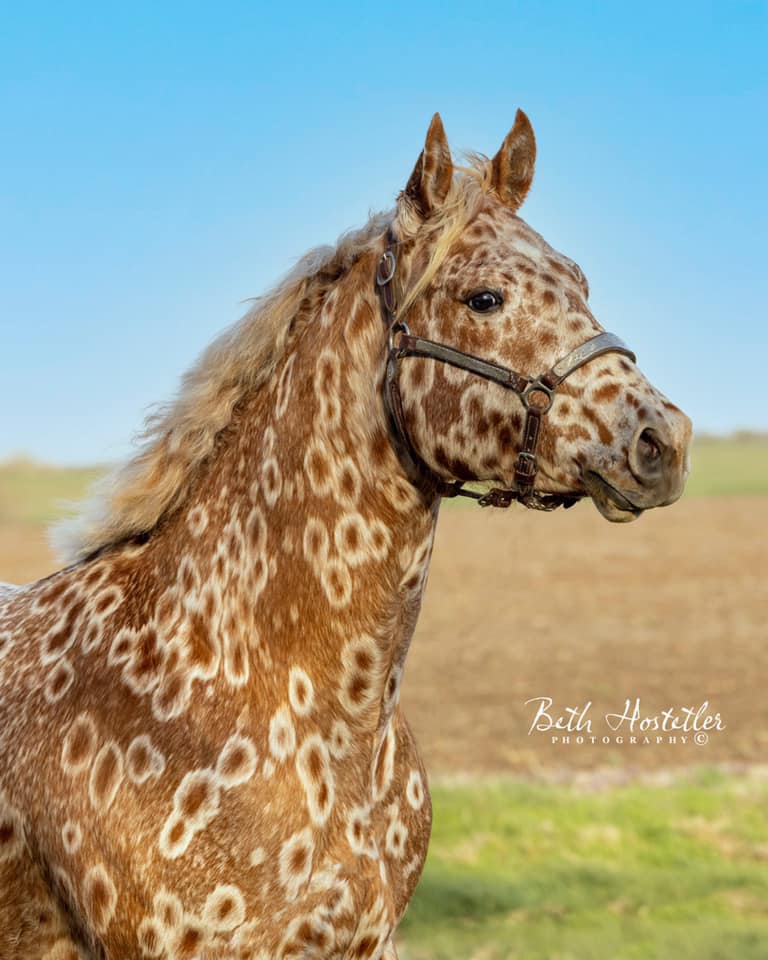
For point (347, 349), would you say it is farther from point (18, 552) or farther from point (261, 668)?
point (18, 552)

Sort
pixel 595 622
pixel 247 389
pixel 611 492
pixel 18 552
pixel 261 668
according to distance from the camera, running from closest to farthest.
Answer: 1. pixel 611 492
2. pixel 261 668
3. pixel 247 389
4. pixel 595 622
5. pixel 18 552

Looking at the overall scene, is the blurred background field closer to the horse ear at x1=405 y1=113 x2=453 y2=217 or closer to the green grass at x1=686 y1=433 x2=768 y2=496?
the horse ear at x1=405 y1=113 x2=453 y2=217

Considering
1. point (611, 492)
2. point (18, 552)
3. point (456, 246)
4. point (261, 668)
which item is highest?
point (456, 246)

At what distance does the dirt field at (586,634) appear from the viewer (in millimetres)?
15086

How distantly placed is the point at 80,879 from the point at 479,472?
1.75m

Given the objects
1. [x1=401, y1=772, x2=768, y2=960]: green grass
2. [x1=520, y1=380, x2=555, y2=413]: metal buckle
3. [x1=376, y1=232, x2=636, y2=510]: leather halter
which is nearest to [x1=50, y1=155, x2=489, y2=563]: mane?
[x1=376, y1=232, x2=636, y2=510]: leather halter

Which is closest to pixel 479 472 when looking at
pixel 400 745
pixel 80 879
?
pixel 400 745

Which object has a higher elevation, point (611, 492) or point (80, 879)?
point (611, 492)

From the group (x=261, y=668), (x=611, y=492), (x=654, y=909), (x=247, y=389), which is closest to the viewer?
(x=611, y=492)

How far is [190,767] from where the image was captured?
11.0 ft

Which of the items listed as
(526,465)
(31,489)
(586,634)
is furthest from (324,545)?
(31,489)

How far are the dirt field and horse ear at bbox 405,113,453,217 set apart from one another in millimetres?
1224

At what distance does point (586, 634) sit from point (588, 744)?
6.72 meters

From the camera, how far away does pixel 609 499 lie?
3.21 metres
